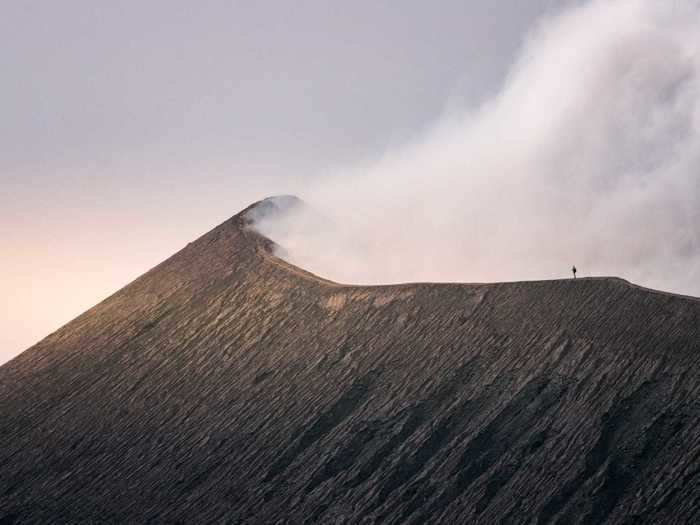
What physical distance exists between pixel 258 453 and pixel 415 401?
32.3 feet

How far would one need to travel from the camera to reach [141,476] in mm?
69875

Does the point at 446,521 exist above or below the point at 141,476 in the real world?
below

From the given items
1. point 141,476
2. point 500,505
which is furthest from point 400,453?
point 141,476

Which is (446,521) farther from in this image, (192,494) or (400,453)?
(192,494)

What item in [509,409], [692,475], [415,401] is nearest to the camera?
[692,475]

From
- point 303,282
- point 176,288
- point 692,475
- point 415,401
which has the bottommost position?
point 692,475

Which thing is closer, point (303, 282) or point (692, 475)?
point (692, 475)

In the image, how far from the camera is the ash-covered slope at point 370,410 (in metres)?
54.9

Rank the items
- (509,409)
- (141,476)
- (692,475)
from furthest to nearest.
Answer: (141,476)
(509,409)
(692,475)

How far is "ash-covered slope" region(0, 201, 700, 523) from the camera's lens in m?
54.9

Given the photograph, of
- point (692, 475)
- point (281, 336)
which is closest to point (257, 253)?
point (281, 336)

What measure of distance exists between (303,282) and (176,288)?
49.3ft

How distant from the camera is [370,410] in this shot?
214 feet

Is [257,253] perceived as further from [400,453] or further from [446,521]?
[446,521]
